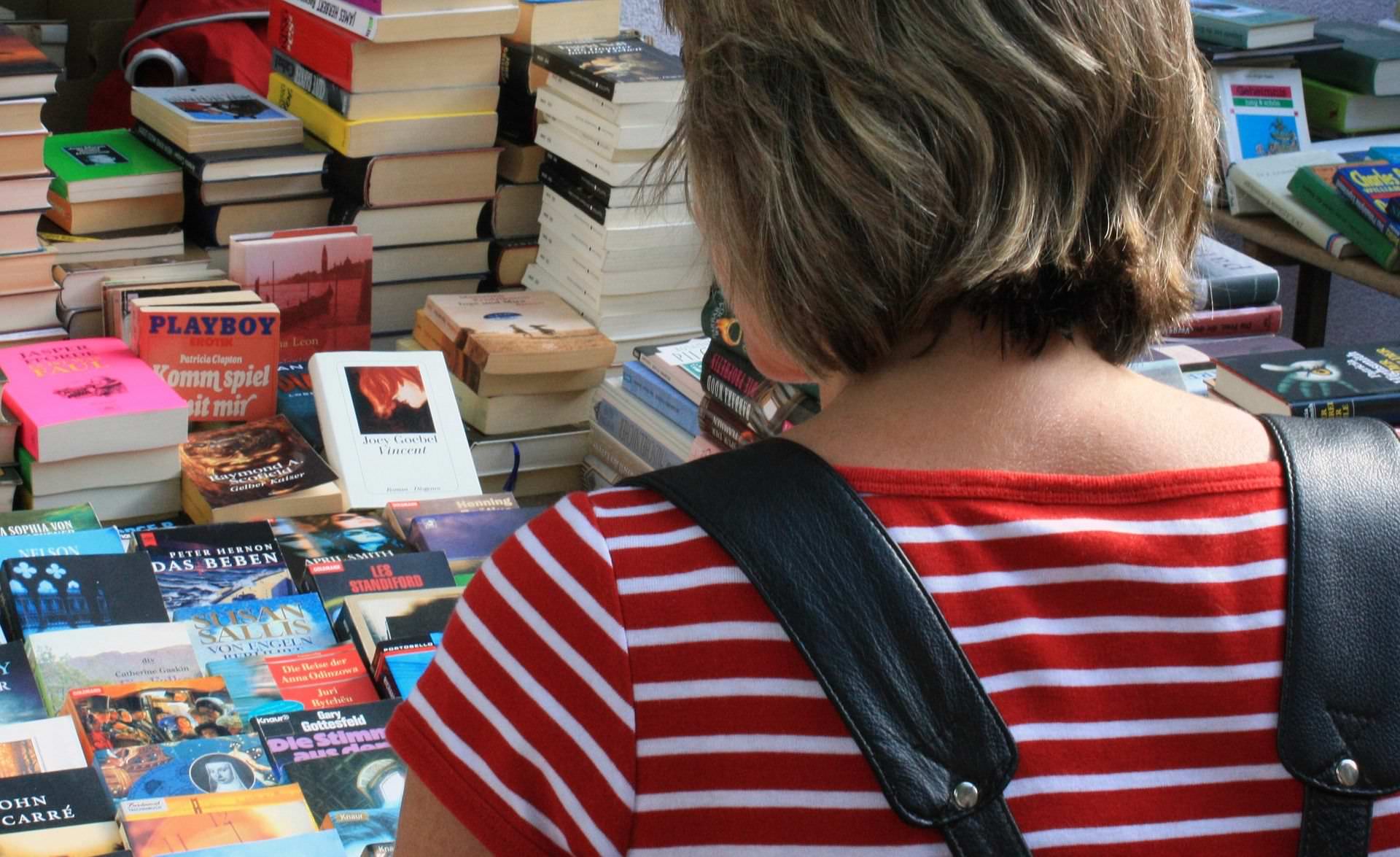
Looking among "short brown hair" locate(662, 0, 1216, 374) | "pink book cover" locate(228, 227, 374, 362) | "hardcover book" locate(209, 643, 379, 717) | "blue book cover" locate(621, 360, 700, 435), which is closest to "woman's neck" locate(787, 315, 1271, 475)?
"short brown hair" locate(662, 0, 1216, 374)

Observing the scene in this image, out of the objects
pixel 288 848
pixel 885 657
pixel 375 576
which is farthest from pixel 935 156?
pixel 375 576

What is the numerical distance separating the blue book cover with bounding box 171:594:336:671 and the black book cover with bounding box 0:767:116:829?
316 millimetres

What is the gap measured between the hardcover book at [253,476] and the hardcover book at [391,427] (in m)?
0.03

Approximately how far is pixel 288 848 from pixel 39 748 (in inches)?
11.0

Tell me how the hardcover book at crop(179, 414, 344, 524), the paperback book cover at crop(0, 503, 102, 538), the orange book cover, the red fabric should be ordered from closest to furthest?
the paperback book cover at crop(0, 503, 102, 538), the hardcover book at crop(179, 414, 344, 524), the orange book cover, the red fabric

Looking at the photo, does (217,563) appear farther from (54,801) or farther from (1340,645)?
(1340,645)

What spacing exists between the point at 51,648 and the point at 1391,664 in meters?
1.29

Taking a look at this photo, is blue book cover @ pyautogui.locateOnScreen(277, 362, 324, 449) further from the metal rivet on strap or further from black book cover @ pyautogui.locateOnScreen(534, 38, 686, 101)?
the metal rivet on strap

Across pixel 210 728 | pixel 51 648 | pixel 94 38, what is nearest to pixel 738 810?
pixel 210 728

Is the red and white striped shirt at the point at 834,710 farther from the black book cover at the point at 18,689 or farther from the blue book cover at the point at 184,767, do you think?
the black book cover at the point at 18,689

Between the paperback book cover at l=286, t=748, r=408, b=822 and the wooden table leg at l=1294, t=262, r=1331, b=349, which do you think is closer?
the paperback book cover at l=286, t=748, r=408, b=822

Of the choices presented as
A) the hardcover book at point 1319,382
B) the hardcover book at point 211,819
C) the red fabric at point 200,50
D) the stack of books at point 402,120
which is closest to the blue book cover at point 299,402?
the stack of books at point 402,120

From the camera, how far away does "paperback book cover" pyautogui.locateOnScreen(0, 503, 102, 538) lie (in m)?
1.76

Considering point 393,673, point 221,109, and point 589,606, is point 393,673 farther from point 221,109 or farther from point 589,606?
point 221,109
